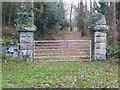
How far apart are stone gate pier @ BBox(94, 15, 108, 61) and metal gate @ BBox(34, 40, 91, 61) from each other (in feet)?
0.93

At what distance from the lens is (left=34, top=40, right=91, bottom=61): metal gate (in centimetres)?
563

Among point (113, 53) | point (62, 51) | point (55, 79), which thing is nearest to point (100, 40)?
point (113, 53)

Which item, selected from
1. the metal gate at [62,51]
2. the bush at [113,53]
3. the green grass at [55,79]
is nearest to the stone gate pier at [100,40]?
the bush at [113,53]

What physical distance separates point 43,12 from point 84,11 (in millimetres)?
2125

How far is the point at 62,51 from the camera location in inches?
230

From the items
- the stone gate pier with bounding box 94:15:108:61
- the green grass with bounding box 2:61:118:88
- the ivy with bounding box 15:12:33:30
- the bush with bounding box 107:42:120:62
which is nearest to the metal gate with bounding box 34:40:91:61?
the stone gate pier with bounding box 94:15:108:61

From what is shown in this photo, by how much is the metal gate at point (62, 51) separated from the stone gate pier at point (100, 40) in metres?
0.28

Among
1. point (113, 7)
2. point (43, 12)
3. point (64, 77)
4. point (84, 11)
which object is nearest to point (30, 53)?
point (64, 77)

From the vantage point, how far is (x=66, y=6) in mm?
8156

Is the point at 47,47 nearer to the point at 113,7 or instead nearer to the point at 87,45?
the point at 87,45

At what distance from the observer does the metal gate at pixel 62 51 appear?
5.63m

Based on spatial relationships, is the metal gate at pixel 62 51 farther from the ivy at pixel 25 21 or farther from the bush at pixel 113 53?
the ivy at pixel 25 21

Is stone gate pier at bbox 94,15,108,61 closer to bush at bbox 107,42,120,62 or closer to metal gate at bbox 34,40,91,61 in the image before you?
bush at bbox 107,42,120,62

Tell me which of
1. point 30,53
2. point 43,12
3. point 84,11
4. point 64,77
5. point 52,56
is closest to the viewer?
point 64,77
